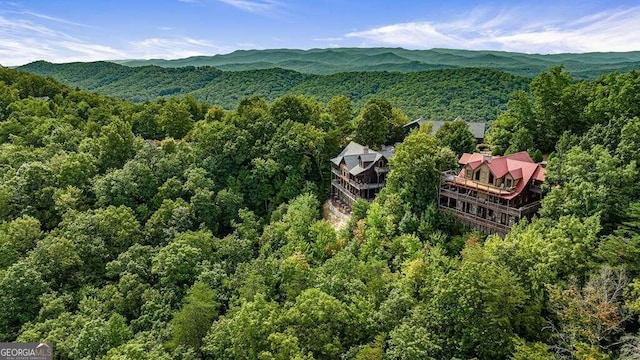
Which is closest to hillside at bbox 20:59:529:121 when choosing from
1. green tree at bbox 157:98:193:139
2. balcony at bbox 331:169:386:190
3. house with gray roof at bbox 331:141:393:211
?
green tree at bbox 157:98:193:139

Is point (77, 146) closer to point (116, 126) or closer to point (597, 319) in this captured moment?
A: point (116, 126)

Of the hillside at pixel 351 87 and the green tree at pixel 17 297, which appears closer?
the green tree at pixel 17 297

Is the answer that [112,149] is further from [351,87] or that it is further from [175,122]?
[351,87]

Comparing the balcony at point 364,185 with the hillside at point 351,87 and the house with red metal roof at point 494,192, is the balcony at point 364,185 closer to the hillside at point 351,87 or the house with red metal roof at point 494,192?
the house with red metal roof at point 494,192

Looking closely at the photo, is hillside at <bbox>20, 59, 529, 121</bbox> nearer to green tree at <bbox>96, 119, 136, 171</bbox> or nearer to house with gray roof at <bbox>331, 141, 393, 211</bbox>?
house with gray roof at <bbox>331, 141, 393, 211</bbox>

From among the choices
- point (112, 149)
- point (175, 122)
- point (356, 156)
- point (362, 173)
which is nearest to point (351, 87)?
point (175, 122)

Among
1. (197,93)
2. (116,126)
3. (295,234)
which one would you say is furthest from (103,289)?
(197,93)

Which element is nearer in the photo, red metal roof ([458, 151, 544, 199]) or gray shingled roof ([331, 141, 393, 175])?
red metal roof ([458, 151, 544, 199])

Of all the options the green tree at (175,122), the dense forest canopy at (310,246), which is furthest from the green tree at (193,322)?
the green tree at (175,122)
